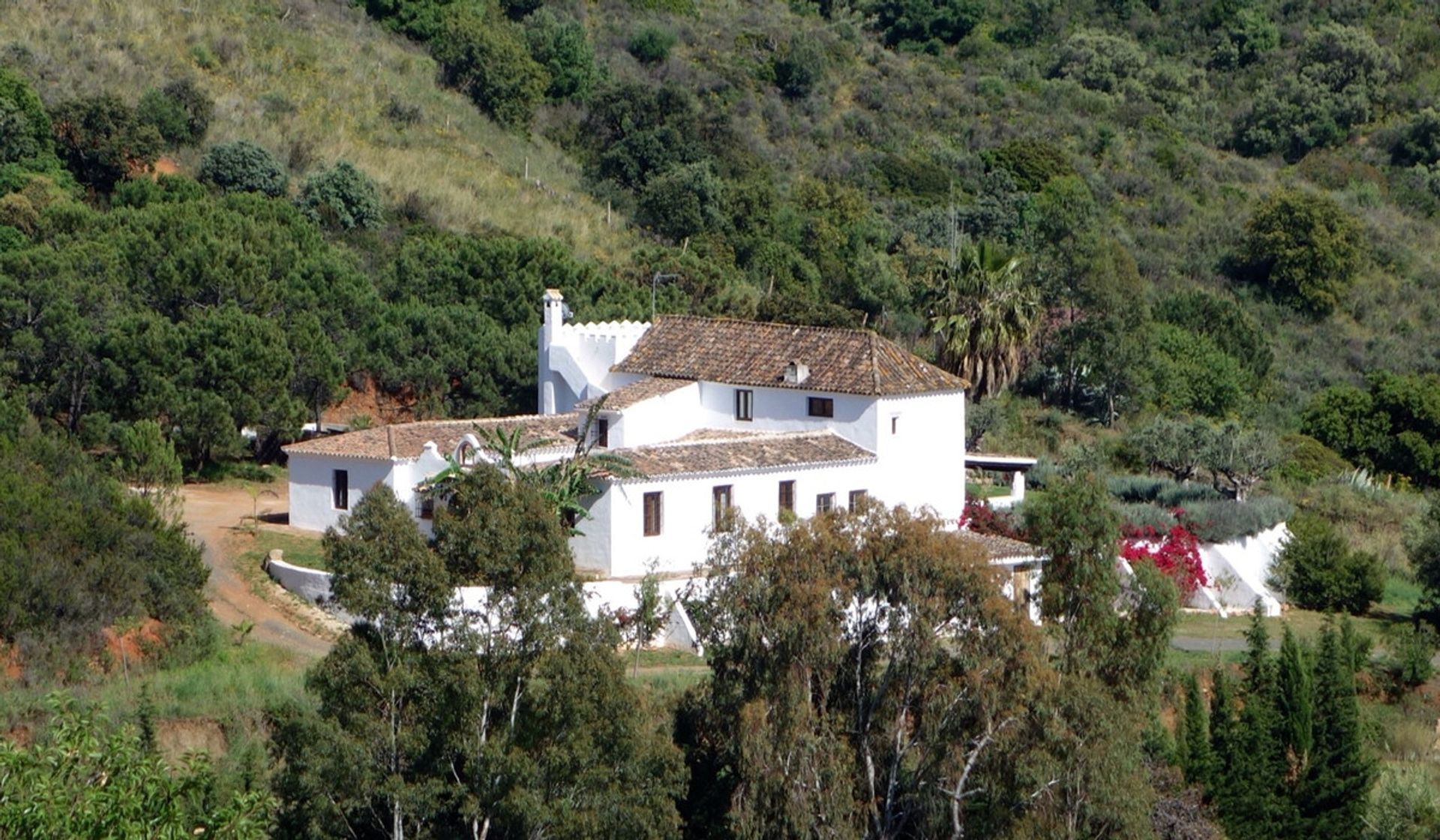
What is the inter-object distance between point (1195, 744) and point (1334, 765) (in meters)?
2.44

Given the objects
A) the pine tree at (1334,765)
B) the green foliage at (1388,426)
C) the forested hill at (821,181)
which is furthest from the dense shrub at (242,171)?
the pine tree at (1334,765)

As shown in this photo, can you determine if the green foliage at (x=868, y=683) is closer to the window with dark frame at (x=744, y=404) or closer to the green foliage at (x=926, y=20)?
the window with dark frame at (x=744, y=404)

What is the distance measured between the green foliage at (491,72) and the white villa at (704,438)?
28787mm

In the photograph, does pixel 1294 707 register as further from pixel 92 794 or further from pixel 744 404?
pixel 92 794

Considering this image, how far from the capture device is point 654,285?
51.2 m

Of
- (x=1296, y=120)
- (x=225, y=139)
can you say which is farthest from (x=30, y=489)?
(x=1296, y=120)

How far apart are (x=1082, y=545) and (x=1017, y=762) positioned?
10.7 ft

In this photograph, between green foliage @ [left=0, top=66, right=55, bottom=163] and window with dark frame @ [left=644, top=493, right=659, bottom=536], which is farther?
green foliage @ [left=0, top=66, right=55, bottom=163]

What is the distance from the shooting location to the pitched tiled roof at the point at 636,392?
39469 millimetres

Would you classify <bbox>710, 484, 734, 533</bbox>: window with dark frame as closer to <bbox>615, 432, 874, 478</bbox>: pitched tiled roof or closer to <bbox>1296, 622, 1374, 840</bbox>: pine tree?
<bbox>615, 432, 874, 478</bbox>: pitched tiled roof

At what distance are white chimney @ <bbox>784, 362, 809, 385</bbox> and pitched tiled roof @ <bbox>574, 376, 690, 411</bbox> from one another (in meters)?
2.01

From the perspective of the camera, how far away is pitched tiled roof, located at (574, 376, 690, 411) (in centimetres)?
3947

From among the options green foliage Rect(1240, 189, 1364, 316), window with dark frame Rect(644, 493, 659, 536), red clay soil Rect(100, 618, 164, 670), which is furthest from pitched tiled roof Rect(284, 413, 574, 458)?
green foliage Rect(1240, 189, 1364, 316)

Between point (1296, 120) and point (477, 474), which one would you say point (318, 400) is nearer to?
point (477, 474)
